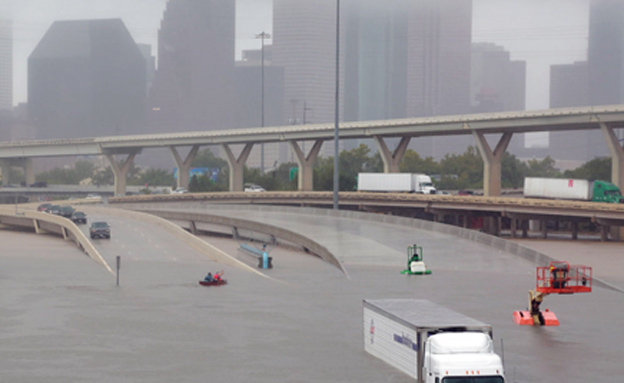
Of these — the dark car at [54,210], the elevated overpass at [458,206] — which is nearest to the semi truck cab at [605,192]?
the elevated overpass at [458,206]

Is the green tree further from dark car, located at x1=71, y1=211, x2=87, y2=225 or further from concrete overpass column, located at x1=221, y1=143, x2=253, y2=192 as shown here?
dark car, located at x1=71, y1=211, x2=87, y2=225

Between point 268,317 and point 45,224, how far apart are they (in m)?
72.5

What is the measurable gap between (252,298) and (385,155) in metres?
93.5

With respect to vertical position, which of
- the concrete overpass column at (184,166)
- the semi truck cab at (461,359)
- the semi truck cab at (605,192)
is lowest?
the semi truck cab at (461,359)

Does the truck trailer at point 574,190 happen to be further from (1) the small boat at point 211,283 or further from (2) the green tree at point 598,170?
(2) the green tree at point 598,170

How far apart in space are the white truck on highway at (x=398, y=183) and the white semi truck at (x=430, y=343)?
93.7m

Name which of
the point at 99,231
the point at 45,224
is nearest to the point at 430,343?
the point at 99,231

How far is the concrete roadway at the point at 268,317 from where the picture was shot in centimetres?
2453

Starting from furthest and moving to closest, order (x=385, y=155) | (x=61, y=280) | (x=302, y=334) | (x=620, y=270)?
(x=385, y=155) → (x=620, y=270) → (x=61, y=280) → (x=302, y=334)

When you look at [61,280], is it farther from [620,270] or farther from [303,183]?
[303,183]

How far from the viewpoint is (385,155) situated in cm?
13188

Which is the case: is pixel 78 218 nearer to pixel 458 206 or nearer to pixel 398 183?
pixel 458 206

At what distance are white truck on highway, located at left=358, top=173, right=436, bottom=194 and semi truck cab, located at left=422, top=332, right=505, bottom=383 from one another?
324 feet

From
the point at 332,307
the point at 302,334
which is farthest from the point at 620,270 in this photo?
the point at 302,334
